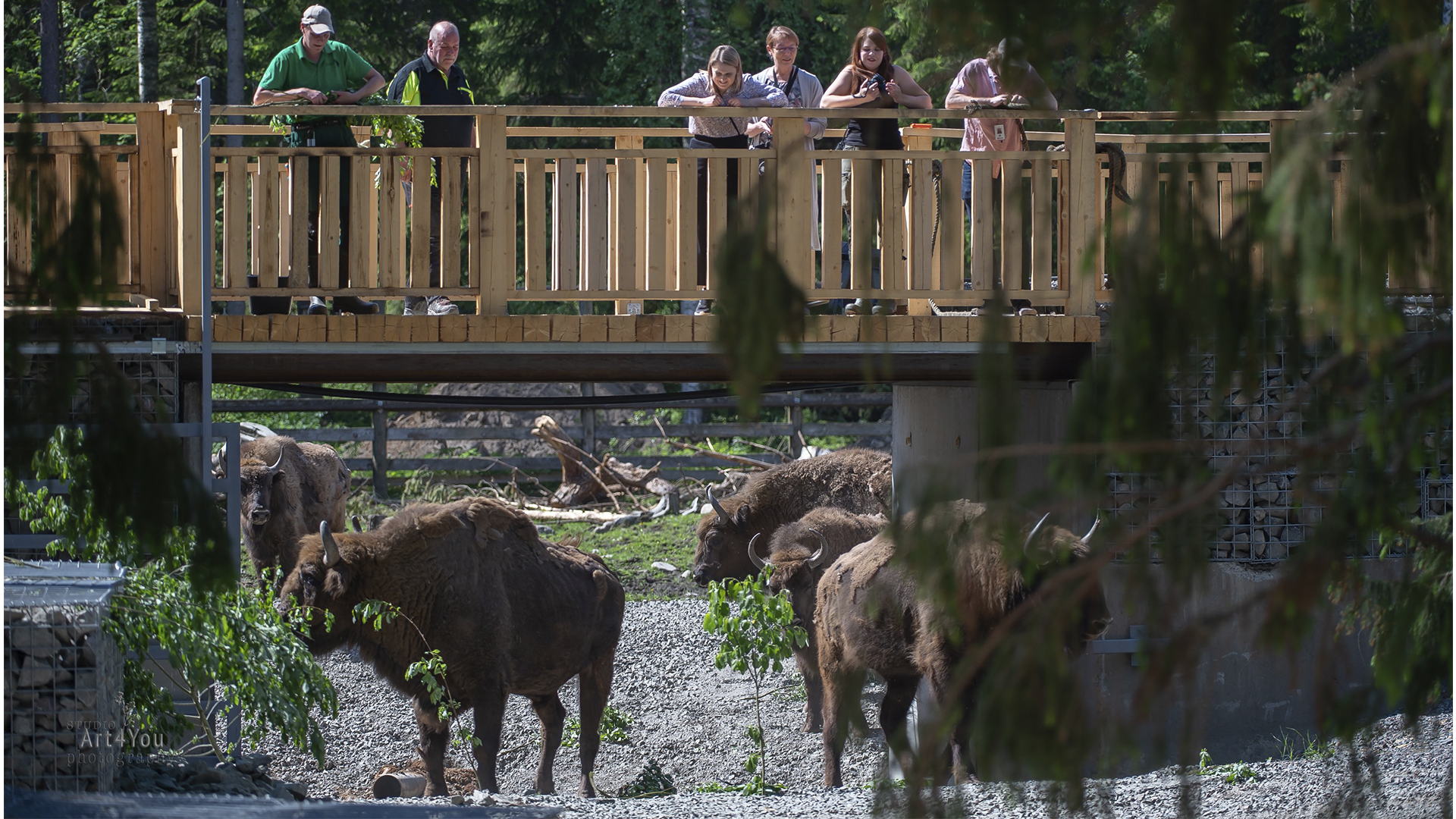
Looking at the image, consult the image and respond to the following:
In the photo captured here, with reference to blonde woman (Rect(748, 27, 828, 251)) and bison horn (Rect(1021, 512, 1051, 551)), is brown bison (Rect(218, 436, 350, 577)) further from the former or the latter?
bison horn (Rect(1021, 512, 1051, 551))

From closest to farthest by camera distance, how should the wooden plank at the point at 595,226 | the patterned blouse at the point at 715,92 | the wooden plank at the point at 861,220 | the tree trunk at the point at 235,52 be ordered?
the wooden plank at the point at 861,220, the wooden plank at the point at 595,226, the patterned blouse at the point at 715,92, the tree trunk at the point at 235,52

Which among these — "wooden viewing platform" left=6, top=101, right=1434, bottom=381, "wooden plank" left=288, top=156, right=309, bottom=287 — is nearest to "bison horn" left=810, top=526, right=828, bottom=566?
"wooden viewing platform" left=6, top=101, right=1434, bottom=381

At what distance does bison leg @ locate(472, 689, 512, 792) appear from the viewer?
28.6 ft

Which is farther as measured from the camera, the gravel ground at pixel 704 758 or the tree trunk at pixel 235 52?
the tree trunk at pixel 235 52

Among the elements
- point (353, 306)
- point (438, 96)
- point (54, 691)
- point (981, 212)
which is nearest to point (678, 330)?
point (981, 212)

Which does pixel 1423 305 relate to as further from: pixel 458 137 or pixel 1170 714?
pixel 458 137

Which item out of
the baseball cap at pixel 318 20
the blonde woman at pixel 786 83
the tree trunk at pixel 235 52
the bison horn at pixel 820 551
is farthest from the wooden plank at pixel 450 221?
the tree trunk at pixel 235 52

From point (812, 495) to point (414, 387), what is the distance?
16.7 meters

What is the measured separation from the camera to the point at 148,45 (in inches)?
822

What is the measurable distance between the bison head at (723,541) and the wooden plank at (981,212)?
14.6 ft

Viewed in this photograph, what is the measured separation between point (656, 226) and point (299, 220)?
6.75 feet

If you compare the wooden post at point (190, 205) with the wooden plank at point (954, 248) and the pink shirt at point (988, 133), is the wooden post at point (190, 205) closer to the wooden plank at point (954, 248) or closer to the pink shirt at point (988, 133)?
the wooden plank at point (954, 248)

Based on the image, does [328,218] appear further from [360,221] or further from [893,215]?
[893,215]

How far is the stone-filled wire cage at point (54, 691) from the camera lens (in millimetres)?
5902
